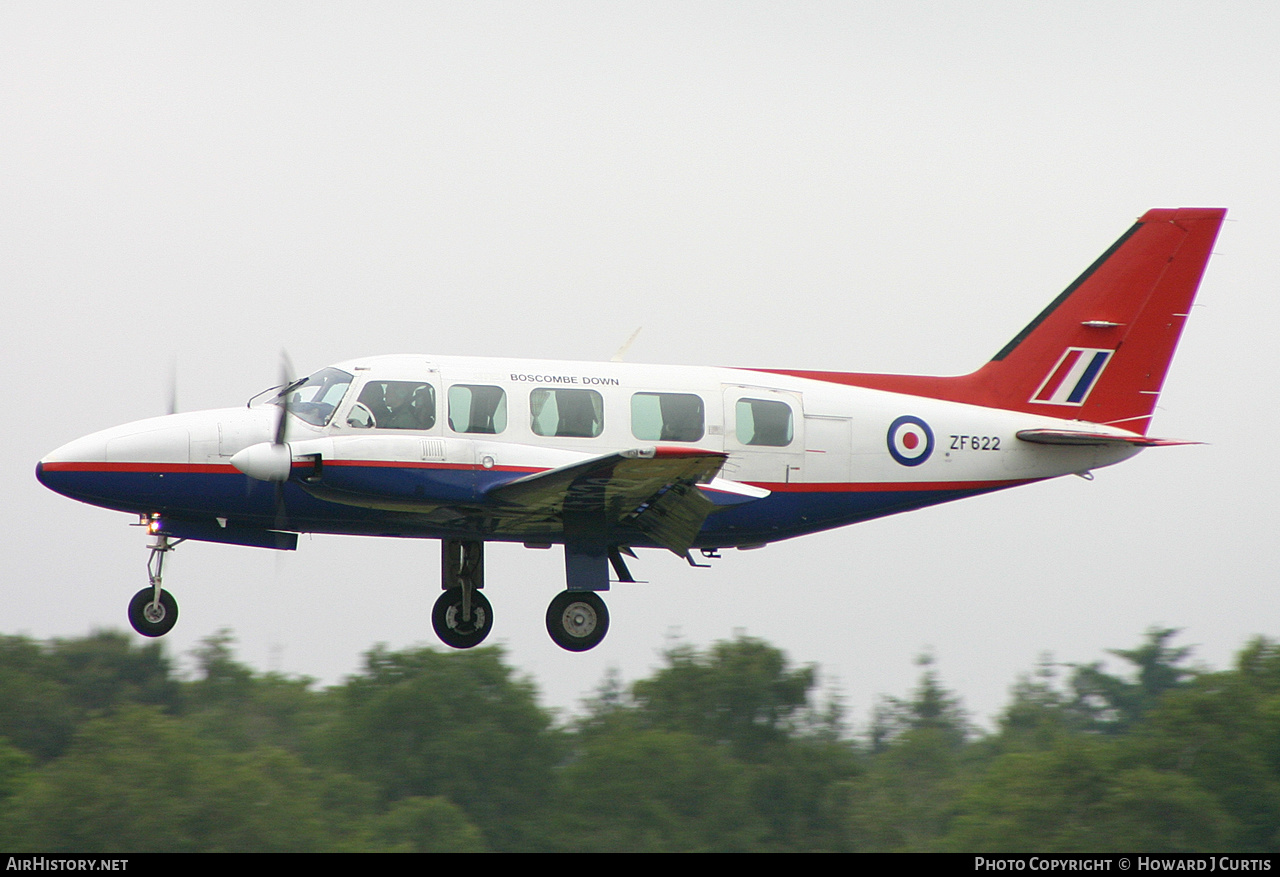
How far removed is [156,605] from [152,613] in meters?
0.10

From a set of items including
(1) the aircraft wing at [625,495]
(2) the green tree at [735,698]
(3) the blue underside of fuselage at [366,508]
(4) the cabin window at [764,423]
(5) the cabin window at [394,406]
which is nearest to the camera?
(1) the aircraft wing at [625,495]

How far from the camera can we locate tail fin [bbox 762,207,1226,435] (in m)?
16.7

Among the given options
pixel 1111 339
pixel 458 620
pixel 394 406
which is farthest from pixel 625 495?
pixel 1111 339

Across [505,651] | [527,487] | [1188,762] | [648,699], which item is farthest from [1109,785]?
[527,487]

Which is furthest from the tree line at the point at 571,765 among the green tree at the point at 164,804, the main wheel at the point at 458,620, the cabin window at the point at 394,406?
the cabin window at the point at 394,406

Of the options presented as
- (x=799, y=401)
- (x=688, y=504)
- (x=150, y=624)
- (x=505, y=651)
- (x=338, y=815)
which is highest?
(x=799, y=401)

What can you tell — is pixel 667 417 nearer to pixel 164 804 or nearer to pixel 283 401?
pixel 283 401

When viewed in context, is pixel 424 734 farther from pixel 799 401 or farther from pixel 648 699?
pixel 799 401

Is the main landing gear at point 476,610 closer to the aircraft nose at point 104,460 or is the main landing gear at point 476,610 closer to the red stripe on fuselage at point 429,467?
the red stripe on fuselage at point 429,467

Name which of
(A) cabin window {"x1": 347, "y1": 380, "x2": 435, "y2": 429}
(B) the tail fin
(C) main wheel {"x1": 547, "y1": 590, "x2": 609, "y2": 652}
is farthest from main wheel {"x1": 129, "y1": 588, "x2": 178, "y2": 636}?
(B) the tail fin

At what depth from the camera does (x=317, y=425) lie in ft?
45.8

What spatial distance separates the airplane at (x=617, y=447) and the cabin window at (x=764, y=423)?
19 millimetres

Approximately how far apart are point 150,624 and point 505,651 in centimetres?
3012

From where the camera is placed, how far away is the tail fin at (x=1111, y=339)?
16734mm
